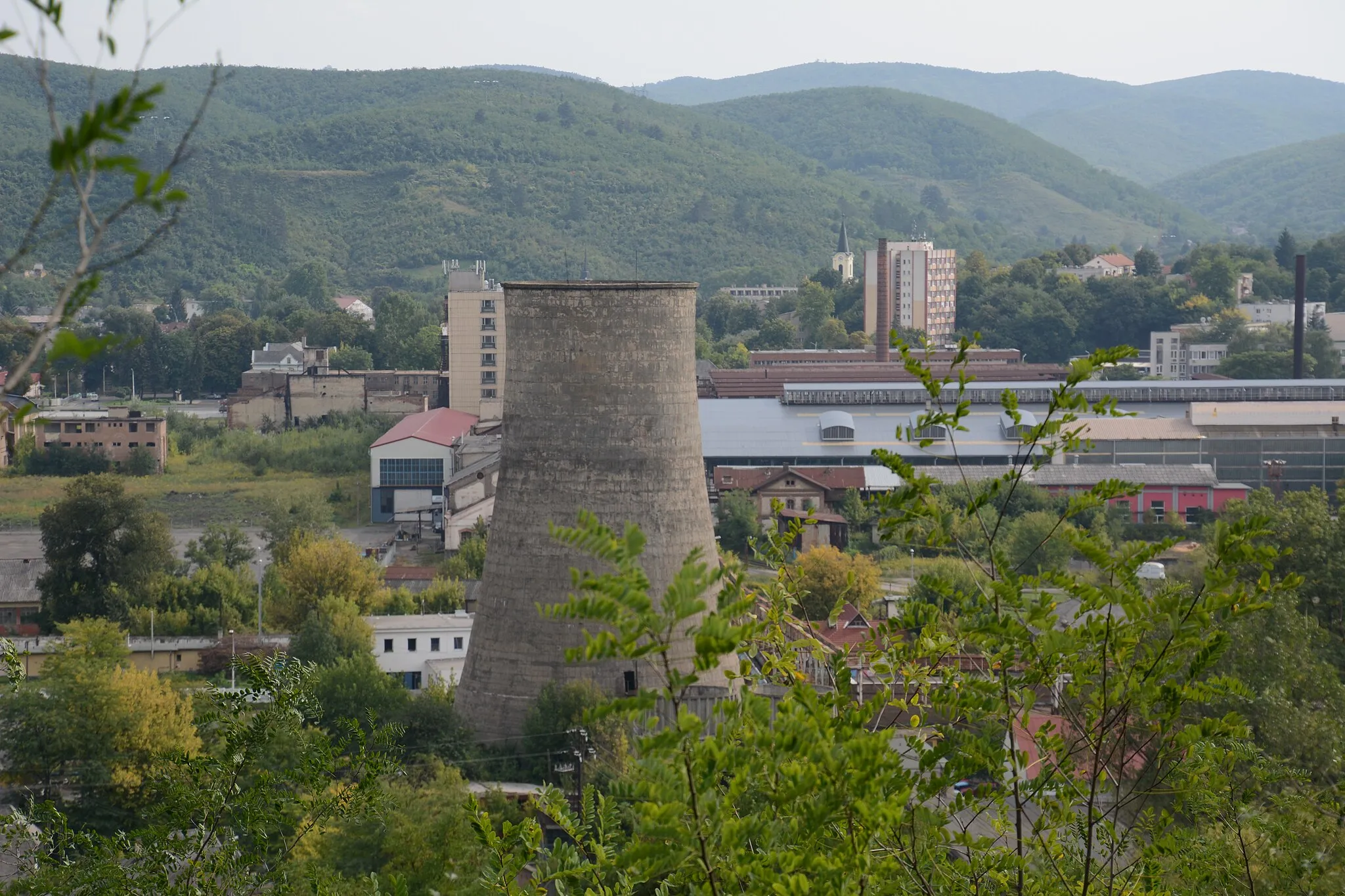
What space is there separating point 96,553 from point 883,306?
44252 millimetres

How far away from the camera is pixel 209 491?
1809 inches

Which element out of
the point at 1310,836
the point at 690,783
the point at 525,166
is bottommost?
the point at 1310,836

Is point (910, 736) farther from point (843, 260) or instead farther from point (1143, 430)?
point (843, 260)

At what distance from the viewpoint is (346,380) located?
183 feet

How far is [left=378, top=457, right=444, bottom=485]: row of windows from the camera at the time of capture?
41.9m

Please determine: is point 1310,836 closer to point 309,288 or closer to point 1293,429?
point 1293,429

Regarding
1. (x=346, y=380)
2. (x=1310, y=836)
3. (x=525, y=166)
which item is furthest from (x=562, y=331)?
(x=525, y=166)

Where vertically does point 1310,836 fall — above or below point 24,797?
above

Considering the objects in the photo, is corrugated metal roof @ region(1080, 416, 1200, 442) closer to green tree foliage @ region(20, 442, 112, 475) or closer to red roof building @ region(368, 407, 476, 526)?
red roof building @ region(368, 407, 476, 526)

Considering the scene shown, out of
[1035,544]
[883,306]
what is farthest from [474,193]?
[1035,544]

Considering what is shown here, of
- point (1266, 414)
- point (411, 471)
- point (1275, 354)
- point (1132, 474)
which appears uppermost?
point (1275, 354)

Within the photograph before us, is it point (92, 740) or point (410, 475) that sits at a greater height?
point (410, 475)

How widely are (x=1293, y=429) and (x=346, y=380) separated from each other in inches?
1152

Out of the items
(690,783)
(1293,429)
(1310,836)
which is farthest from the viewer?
(1293,429)
